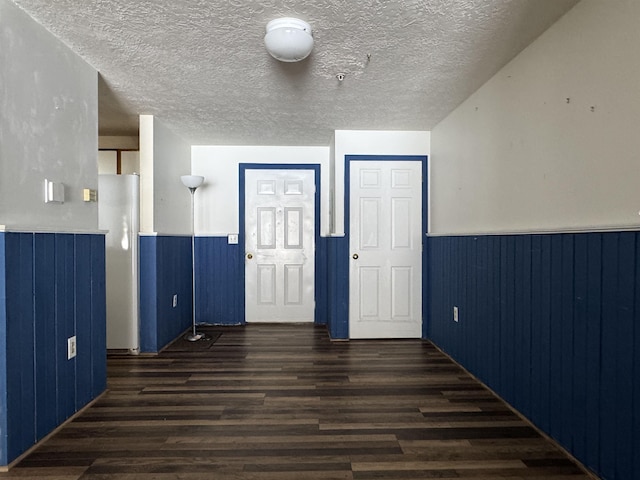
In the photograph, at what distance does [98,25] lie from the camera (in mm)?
2246

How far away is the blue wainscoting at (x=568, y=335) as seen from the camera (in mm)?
1738

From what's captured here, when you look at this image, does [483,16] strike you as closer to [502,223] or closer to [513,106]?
[513,106]

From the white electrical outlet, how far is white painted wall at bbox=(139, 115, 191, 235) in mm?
1545

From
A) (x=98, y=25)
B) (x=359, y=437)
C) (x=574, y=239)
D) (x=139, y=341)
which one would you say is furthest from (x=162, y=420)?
(x=574, y=239)

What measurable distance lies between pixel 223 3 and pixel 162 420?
7.50 ft

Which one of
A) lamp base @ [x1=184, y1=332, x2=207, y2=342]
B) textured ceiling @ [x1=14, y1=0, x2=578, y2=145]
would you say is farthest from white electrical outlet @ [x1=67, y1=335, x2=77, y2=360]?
lamp base @ [x1=184, y1=332, x2=207, y2=342]

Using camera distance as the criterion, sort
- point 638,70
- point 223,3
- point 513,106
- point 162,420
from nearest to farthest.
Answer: point 638,70 < point 223,3 < point 162,420 < point 513,106

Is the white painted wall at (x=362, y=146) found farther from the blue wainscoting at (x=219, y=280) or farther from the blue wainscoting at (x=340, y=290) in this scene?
the blue wainscoting at (x=219, y=280)

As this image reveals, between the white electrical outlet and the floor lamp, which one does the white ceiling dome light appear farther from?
the floor lamp

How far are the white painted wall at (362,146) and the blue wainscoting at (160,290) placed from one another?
172 centimetres

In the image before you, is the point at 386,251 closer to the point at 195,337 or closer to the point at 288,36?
the point at 195,337

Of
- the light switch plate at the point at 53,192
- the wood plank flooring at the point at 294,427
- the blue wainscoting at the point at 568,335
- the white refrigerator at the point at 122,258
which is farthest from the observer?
the white refrigerator at the point at 122,258

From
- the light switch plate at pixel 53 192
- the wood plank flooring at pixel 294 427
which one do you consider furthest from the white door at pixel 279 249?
the light switch plate at pixel 53 192

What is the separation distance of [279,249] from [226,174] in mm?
1124
